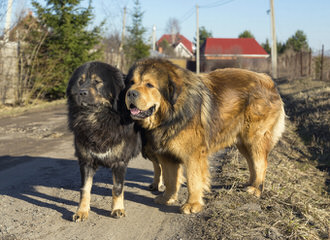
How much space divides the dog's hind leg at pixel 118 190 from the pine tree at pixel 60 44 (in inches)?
488

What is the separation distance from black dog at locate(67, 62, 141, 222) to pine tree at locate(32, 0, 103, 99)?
1217 centimetres

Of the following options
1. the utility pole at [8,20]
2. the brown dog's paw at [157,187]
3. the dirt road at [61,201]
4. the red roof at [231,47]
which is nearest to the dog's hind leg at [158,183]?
the brown dog's paw at [157,187]

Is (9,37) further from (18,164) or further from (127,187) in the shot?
(127,187)

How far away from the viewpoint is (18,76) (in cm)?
1464

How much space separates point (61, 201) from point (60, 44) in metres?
12.8

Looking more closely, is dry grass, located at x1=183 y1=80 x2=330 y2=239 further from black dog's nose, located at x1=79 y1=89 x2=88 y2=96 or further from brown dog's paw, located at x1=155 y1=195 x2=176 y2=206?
black dog's nose, located at x1=79 y1=89 x2=88 y2=96

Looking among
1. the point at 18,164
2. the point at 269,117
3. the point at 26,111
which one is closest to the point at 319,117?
the point at 269,117

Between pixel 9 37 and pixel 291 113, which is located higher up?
pixel 9 37

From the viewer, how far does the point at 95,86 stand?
12.6 ft

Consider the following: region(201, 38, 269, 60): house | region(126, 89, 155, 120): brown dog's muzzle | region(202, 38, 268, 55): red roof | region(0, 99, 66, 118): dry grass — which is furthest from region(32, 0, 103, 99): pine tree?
region(202, 38, 268, 55): red roof

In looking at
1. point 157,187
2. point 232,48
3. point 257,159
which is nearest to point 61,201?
point 157,187

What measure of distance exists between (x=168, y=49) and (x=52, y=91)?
52848mm

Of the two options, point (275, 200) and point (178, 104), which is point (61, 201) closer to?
point (178, 104)

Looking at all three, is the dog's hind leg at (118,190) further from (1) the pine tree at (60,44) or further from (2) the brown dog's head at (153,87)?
(1) the pine tree at (60,44)
